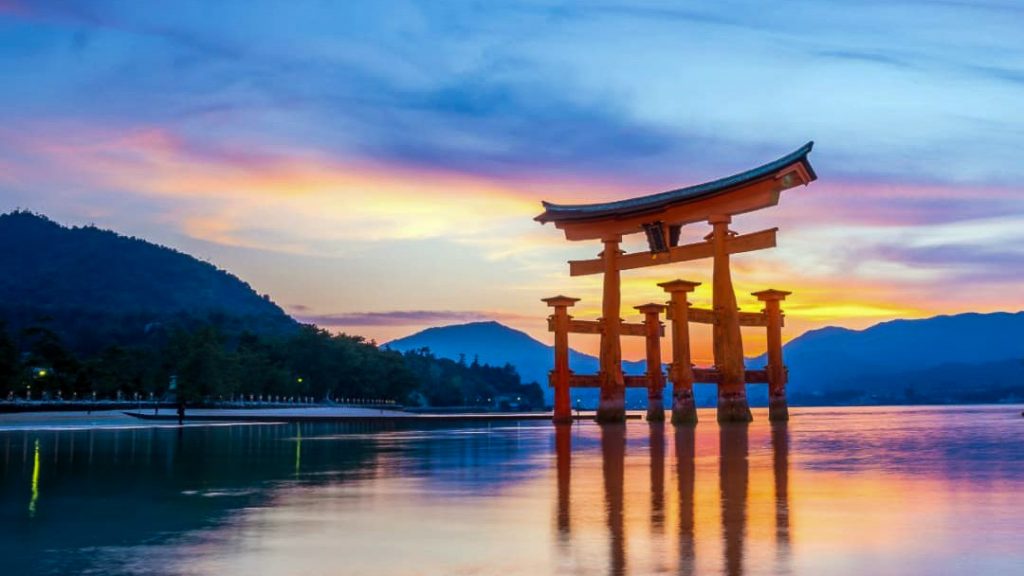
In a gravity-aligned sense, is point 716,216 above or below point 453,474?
above

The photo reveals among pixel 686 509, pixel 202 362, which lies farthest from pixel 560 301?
pixel 202 362

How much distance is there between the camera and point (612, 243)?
1806 inches

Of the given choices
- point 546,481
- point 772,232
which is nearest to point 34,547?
point 546,481

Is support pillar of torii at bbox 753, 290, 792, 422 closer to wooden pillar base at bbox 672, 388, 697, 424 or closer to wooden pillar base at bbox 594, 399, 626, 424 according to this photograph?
wooden pillar base at bbox 672, 388, 697, 424

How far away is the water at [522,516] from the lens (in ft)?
24.3

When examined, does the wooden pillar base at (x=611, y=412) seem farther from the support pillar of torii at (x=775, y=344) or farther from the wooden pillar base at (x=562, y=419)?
the support pillar of torii at (x=775, y=344)

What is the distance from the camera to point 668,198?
42062 mm

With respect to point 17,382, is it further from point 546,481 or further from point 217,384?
point 546,481

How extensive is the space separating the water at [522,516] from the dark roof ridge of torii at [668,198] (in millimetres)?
20791

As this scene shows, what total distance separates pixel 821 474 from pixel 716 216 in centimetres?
2744

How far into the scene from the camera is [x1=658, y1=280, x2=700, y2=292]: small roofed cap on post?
43.6m

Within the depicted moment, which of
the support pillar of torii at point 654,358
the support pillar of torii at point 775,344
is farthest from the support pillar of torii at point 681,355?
the support pillar of torii at point 775,344

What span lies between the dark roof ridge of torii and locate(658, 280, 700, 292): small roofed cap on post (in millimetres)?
3307

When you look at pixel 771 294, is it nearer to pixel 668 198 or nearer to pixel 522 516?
pixel 668 198
